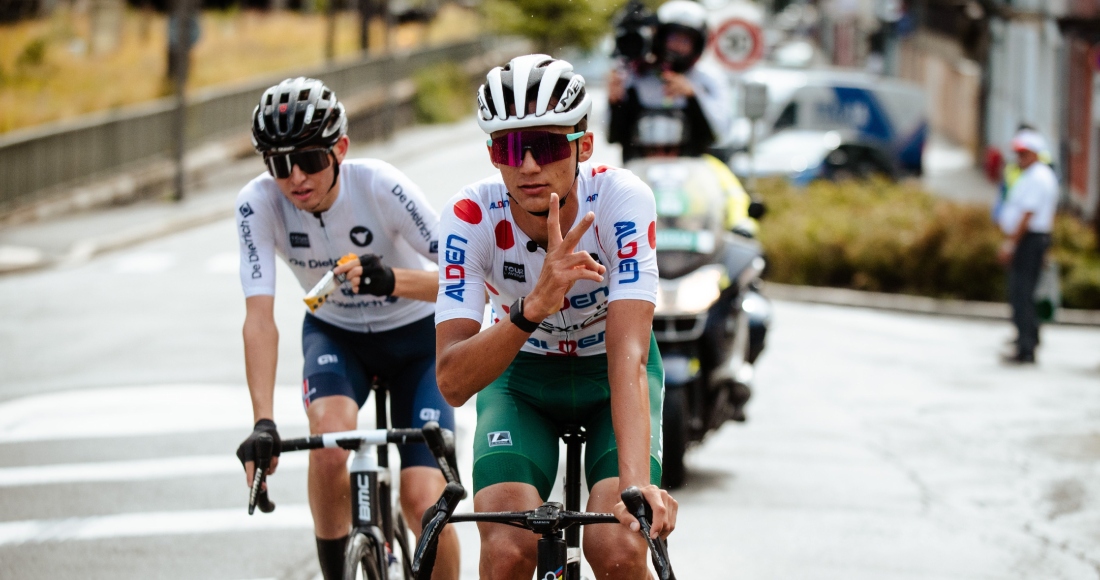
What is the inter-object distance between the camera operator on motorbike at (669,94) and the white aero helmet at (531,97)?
544 cm

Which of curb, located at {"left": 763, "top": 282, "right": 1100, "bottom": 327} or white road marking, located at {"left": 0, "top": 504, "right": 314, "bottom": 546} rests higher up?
white road marking, located at {"left": 0, "top": 504, "right": 314, "bottom": 546}

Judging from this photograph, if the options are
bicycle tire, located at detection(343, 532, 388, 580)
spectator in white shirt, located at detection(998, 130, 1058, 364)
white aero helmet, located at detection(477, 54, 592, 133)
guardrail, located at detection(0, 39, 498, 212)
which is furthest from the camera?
guardrail, located at detection(0, 39, 498, 212)

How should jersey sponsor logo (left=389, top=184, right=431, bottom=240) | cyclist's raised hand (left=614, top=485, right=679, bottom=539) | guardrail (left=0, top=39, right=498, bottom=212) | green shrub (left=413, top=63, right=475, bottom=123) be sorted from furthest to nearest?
green shrub (left=413, top=63, right=475, bottom=123) < guardrail (left=0, top=39, right=498, bottom=212) < jersey sponsor logo (left=389, top=184, right=431, bottom=240) < cyclist's raised hand (left=614, top=485, right=679, bottom=539)

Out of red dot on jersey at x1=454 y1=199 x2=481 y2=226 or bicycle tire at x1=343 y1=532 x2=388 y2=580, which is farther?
bicycle tire at x1=343 y1=532 x2=388 y2=580

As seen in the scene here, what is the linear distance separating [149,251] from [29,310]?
5384 millimetres

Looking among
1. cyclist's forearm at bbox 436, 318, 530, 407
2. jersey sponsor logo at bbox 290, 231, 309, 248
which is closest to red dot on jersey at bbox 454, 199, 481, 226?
cyclist's forearm at bbox 436, 318, 530, 407

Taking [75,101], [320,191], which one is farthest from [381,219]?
[75,101]

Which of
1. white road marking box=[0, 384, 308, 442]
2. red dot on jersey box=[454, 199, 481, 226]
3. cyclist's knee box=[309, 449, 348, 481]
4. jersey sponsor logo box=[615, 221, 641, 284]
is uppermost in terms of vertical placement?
red dot on jersey box=[454, 199, 481, 226]

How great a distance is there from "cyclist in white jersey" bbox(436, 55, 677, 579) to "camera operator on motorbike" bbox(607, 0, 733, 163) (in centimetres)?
521

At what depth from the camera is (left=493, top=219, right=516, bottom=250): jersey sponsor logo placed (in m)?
4.04

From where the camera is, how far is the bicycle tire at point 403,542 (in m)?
5.26

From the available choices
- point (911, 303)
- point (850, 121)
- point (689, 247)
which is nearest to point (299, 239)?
point (689, 247)

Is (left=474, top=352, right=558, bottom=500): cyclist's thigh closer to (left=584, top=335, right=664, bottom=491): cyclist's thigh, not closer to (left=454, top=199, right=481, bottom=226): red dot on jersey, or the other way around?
(left=584, top=335, right=664, bottom=491): cyclist's thigh

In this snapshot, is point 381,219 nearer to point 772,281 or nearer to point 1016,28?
point 772,281
